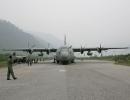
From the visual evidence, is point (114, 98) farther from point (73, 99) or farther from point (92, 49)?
point (92, 49)

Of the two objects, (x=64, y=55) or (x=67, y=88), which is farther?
(x=64, y=55)

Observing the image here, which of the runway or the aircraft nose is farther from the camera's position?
the aircraft nose

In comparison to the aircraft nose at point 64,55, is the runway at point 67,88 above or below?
below

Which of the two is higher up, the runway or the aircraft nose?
the aircraft nose

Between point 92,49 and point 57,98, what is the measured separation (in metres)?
55.9

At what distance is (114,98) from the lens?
1103 cm

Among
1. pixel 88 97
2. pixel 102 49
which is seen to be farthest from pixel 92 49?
pixel 88 97

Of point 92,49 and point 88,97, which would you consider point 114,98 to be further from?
point 92,49

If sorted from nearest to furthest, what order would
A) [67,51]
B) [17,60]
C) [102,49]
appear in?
[67,51] < [17,60] < [102,49]

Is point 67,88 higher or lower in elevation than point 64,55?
lower

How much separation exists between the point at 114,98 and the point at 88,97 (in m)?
0.98

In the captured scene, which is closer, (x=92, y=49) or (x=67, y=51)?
(x=67, y=51)

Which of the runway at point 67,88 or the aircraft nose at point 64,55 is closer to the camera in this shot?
the runway at point 67,88

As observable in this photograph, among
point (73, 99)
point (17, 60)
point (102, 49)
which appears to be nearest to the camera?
point (73, 99)
